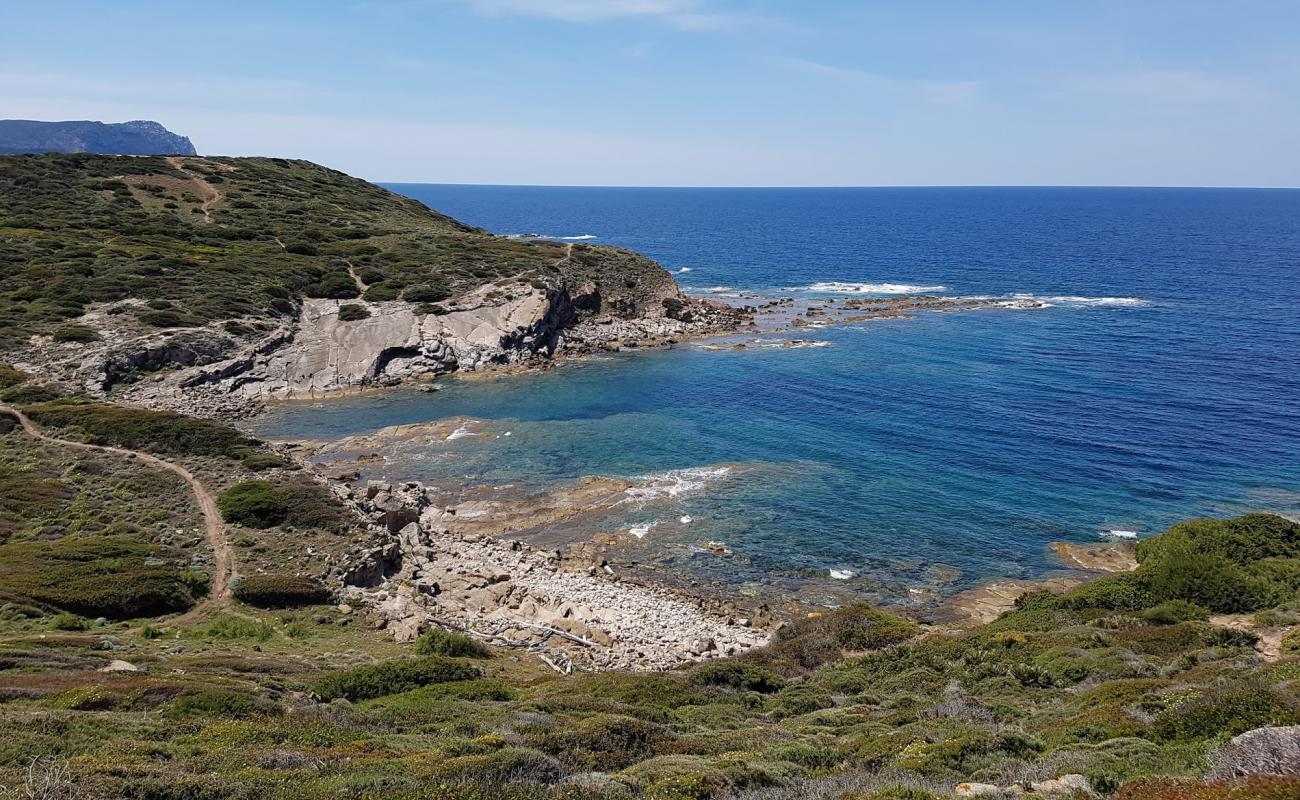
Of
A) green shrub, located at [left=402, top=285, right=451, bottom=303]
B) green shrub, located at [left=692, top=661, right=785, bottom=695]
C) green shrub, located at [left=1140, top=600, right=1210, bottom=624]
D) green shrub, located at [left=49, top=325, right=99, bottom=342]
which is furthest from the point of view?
green shrub, located at [left=402, top=285, right=451, bottom=303]

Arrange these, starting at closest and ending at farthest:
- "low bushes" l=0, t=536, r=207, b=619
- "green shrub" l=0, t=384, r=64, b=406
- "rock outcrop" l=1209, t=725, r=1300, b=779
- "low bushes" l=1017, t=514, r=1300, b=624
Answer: "rock outcrop" l=1209, t=725, r=1300, b=779 < "low bushes" l=0, t=536, r=207, b=619 < "low bushes" l=1017, t=514, r=1300, b=624 < "green shrub" l=0, t=384, r=64, b=406

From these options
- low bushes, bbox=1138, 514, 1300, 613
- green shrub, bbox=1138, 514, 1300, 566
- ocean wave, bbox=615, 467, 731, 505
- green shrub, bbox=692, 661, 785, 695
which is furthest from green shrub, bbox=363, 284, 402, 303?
green shrub, bbox=1138, 514, 1300, 566

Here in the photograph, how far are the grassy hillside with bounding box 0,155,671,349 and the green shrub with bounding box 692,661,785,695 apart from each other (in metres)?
57.9

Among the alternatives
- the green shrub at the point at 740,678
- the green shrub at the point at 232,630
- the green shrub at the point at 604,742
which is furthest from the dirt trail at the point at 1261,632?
the green shrub at the point at 232,630

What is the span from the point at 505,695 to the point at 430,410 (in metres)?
40.2

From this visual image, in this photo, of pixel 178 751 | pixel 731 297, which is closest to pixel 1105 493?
pixel 178 751

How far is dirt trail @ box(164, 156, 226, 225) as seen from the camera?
94000mm

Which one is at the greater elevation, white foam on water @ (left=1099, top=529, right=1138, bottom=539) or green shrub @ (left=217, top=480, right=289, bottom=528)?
green shrub @ (left=217, top=480, right=289, bottom=528)

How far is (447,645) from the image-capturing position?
24344 mm

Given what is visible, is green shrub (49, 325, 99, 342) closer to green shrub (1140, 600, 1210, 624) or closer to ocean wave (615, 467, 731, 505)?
ocean wave (615, 467, 731, 505)

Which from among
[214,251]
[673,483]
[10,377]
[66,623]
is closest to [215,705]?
[66,623]

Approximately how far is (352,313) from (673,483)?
1624 inches

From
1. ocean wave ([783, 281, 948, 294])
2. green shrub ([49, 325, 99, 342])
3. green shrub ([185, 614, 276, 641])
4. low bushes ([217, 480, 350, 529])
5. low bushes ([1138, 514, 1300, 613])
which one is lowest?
green shrub ([185, 614, 276, 641])

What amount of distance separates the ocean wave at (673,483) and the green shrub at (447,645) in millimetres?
17052
